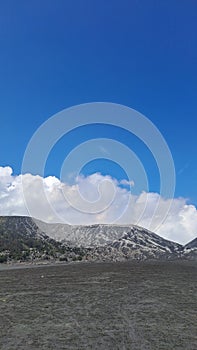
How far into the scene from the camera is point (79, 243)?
152 meters

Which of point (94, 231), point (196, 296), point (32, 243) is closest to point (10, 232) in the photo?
point (32, 243)

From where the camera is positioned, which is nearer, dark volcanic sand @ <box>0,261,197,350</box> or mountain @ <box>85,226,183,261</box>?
dark volcanic sand @ <box>0,261,197,350</box>

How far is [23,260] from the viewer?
3501 inches

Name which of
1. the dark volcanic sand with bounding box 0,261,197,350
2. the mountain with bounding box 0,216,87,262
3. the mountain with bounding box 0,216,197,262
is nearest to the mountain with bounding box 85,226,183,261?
the mountain with bounding box 0,216,197,262

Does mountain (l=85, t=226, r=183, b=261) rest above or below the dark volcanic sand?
above

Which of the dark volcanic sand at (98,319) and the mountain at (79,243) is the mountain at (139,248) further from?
the dark volcanic sand at (98,319)

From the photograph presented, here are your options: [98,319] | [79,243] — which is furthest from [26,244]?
[98,319]

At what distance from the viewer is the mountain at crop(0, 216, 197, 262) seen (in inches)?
4060

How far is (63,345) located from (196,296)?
42.8ft

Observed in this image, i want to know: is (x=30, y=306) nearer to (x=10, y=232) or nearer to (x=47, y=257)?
(x=47, y=257)

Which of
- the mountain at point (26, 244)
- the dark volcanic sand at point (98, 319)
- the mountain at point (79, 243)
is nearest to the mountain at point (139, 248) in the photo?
the mountain at point (79, 243)

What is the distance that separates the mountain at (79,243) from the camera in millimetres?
103125

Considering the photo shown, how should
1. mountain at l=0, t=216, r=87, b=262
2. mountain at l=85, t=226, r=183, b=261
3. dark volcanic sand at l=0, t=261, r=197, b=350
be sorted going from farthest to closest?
mountain at l=85, t=226, r=183, b=261, mountain at l=0, t=216, r=87, b=262, dark volcanic sand at l=0, t=261, r=197, b=350

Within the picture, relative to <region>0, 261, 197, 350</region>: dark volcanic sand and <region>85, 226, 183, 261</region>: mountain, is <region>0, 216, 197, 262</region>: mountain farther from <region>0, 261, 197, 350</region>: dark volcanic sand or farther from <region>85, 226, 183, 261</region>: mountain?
<region>0, 261, 197, 350</region>: dark volcanic sand
